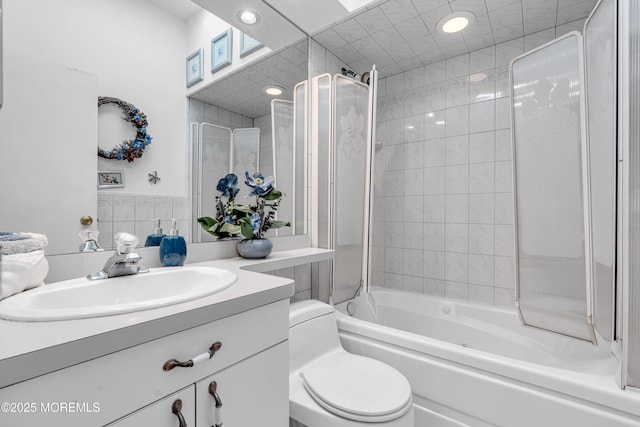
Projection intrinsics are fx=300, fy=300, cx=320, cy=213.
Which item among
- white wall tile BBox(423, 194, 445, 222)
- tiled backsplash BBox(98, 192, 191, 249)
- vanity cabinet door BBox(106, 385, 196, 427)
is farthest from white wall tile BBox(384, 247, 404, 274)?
vanity cabinet door BBox(106, 385, 196, 427)

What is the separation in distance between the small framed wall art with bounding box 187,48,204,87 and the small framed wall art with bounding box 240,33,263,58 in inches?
11.5

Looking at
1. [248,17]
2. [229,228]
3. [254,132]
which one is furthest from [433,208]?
[248,17]

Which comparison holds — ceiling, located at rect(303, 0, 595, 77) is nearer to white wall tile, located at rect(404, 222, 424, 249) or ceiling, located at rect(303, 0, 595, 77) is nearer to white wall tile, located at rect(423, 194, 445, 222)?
white wall tile, located at rect(423, 194, 445, 222)

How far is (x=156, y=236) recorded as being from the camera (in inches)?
45.3

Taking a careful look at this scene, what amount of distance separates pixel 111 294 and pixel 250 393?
1.56 feet

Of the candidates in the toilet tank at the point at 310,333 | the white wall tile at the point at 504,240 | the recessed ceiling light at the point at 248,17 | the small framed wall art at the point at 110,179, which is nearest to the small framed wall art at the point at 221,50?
the recessed ceiling light at the point at 248,17

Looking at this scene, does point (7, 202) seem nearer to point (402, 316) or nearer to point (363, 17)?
point (363, 17)

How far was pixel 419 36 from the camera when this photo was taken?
2053 millimetres

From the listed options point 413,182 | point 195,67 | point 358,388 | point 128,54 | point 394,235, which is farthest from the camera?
point 394,235

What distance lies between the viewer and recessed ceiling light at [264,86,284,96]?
1691 mm

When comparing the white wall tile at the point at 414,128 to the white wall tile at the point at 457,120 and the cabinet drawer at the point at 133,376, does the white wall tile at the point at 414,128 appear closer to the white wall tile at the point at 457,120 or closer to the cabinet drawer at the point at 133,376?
the white wall tile at the point at 457,120

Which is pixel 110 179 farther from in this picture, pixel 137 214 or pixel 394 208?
pixel 394 208

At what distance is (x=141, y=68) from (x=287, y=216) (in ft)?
3.32

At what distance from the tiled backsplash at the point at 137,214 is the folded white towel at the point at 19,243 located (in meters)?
0.22
